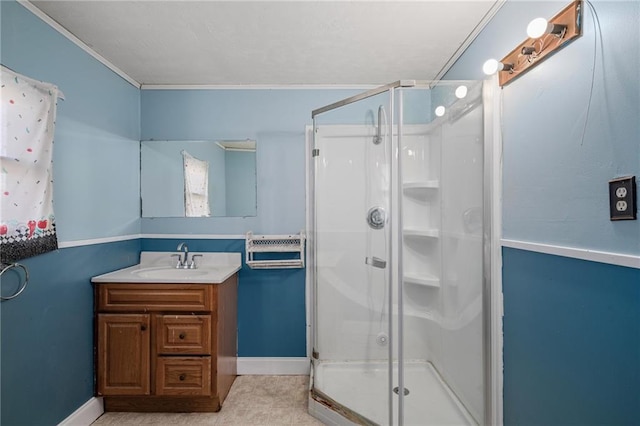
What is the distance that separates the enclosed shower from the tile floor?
0.15 metres

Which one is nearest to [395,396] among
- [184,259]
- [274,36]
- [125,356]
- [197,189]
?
[125,356]

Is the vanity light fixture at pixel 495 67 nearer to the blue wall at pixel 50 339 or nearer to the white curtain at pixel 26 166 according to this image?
the white curtain at pixel 26 166

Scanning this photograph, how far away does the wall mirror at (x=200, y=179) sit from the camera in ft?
8.36

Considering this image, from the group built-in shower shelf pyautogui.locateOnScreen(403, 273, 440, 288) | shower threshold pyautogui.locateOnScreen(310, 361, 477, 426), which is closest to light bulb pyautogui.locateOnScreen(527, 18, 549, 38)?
built-in shower shelf pyautogui.locateOnScreen(403, 273, 440, 288)

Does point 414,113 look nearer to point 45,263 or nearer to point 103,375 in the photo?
point 45,263

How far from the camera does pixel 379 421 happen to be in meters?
1.72

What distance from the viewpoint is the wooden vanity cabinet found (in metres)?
1.98

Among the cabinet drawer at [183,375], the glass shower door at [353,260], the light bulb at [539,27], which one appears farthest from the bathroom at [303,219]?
the cabinet drawer at [183,375]

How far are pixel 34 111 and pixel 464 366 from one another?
2.58m

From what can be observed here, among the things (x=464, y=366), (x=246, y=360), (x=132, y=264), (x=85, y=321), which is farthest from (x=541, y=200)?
(x=132, y=264)

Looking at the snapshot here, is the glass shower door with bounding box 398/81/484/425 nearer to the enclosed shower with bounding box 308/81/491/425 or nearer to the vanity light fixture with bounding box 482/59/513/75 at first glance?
the enclosed shower with bounding box 308/81/491/425

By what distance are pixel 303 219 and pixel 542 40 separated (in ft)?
5.94

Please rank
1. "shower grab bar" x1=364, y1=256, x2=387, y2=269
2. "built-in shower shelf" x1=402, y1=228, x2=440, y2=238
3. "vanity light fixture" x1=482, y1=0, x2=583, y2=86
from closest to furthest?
1. "vanity light fixture" x1=482, y1=0, x2=583, y2=86
2. "built-in shower shelf" x1=402, y1=228, x2=440, y2=238
3. "shower grab bar" x1=364, y1=256, x2=387, y2=269

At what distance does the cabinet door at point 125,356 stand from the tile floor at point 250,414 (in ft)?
0.58
